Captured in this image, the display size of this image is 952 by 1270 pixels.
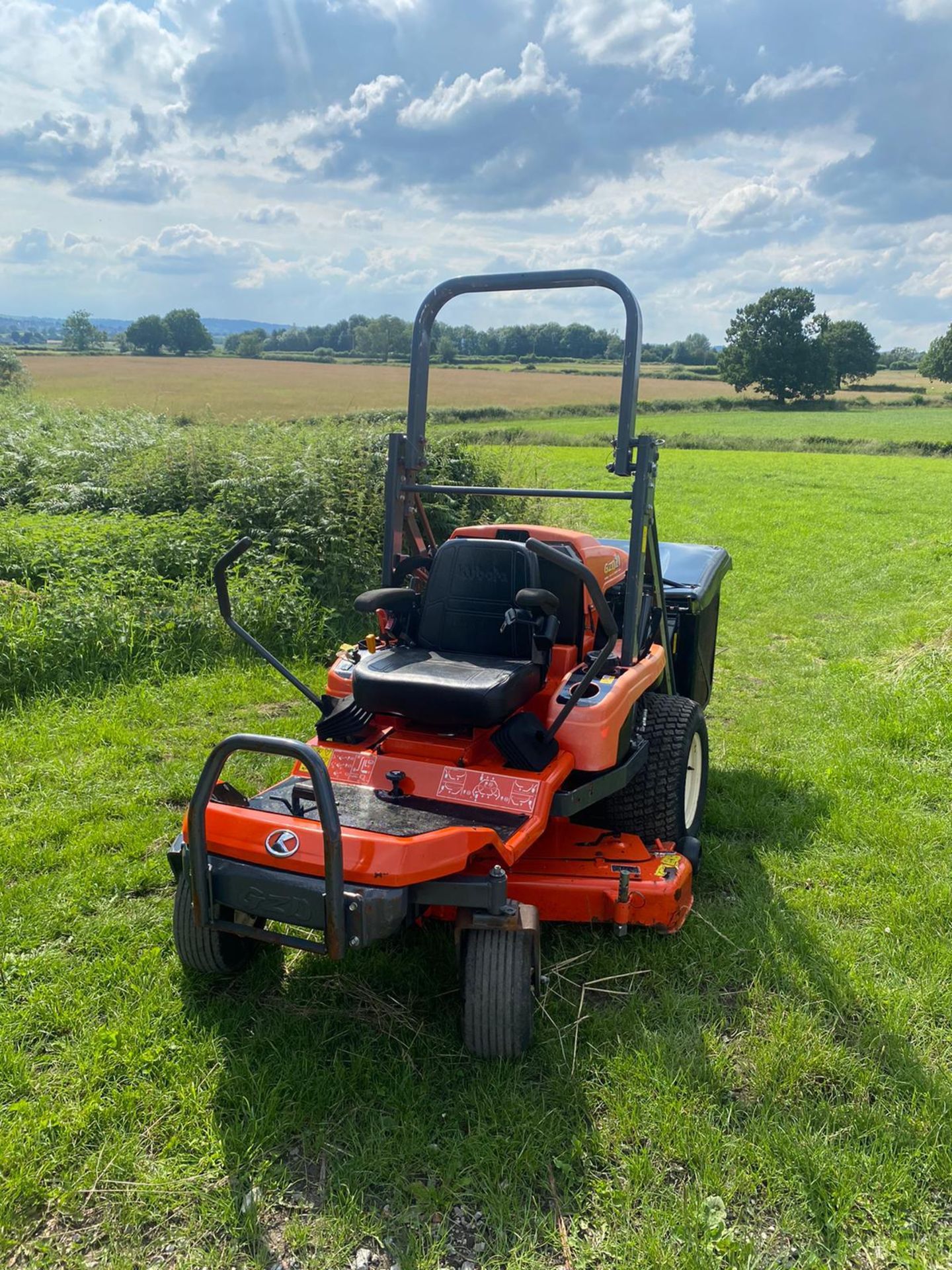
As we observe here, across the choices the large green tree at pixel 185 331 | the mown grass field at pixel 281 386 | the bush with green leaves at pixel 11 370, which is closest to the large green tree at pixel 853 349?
the mown grass field at pixel 281 386

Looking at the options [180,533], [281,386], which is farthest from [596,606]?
[281,386]

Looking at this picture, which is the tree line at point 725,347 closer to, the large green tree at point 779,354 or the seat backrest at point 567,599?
the large green tree at point 779,354

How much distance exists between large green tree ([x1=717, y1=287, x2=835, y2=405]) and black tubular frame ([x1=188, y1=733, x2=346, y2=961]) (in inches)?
2113

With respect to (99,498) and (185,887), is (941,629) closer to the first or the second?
(185,887)

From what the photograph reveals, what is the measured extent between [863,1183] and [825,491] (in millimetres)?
16579

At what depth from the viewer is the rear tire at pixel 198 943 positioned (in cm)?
288

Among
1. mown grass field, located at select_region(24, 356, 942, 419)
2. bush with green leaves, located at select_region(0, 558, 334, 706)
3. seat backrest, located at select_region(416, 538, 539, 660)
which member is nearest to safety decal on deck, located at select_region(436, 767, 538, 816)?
seat backrest, located at select_region(416, 538, 539, 660)

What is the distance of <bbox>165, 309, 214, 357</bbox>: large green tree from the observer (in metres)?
38.2

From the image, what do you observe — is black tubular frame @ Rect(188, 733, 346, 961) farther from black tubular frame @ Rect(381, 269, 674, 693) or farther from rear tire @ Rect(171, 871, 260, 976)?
black tubular frame @ Rect(381, 269, 674, 693)

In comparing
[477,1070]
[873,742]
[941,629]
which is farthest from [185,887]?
[941,629]

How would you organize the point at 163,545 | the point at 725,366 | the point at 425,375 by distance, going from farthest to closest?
1. the point at 725,366
2. the point at 163,545
3. the point at 425,375

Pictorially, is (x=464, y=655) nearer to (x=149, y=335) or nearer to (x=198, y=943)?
(x=198, y=943)

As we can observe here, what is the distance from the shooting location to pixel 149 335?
1531 inches

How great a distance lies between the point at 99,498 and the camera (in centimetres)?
846
